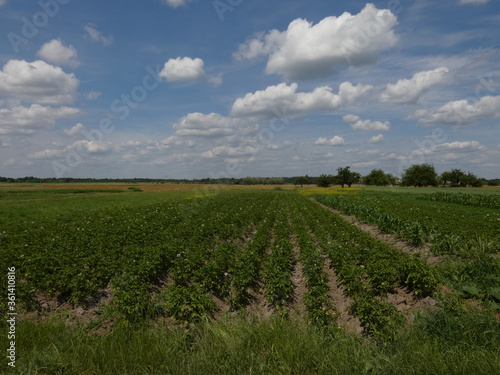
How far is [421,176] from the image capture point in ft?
359

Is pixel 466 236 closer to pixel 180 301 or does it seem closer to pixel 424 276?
pixel 424 276

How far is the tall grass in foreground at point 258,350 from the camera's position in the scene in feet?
14.0

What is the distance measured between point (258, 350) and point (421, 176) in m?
124

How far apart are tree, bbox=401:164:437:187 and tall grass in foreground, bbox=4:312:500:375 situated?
120793 mm

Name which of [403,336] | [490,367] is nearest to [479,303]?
[403,336]

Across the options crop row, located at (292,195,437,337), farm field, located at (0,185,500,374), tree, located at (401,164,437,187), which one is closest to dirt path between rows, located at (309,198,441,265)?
farm field, located at (0,185,500,374)

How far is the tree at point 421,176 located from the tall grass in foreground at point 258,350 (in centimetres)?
12079

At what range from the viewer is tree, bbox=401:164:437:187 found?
108812 millimetres

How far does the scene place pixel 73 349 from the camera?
4.89 metres

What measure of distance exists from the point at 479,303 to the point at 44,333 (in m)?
9.01

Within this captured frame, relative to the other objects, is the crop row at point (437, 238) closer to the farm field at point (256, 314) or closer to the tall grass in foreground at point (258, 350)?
the farm field at point (256, 314)

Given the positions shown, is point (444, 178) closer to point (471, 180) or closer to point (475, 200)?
point (471, 180)

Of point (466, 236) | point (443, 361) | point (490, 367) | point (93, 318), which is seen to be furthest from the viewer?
point (466, 236)

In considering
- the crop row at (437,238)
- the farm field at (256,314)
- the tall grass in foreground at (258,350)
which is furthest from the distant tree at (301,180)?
the tall grass in foreground at (258,350)
